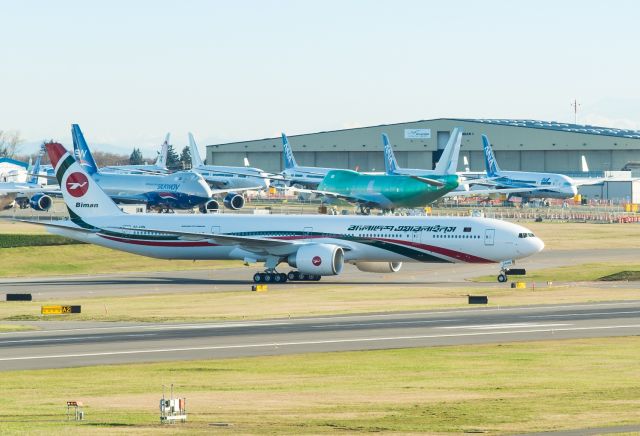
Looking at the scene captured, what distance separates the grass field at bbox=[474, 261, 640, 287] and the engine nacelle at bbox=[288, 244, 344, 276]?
10.6m

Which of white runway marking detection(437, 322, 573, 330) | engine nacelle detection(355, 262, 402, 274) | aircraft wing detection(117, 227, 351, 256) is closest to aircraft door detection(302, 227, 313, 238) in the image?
aircraft wing detection(117, 227, 351, 256)

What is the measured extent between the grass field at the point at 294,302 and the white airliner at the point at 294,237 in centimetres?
291

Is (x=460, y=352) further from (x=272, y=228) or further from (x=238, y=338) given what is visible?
(x=272, y=228)

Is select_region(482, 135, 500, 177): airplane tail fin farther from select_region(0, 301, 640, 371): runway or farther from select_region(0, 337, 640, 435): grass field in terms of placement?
select_region(0, 337, 640, 435): grass field

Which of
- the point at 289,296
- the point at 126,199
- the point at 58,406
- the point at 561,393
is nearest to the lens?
the point at 58,406

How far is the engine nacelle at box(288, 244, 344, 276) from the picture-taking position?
3115 inches

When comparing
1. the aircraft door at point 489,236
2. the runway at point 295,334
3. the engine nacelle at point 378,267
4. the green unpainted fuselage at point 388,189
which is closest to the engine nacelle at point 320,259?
the engine nacelle at point 378,267

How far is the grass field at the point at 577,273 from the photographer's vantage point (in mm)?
85312

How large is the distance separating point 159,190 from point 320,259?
207 feet

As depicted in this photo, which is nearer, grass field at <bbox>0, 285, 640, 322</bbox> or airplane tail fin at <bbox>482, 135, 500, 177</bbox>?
grass field at <bbox>0, 285, 640, 322</bbox>

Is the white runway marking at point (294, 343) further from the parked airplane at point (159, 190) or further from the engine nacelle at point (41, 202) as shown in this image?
the engine nacelle at point (41, 202)

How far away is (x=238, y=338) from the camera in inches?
1957

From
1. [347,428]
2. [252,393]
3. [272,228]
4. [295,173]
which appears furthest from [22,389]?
[295,173]

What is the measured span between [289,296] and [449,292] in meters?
9.45
